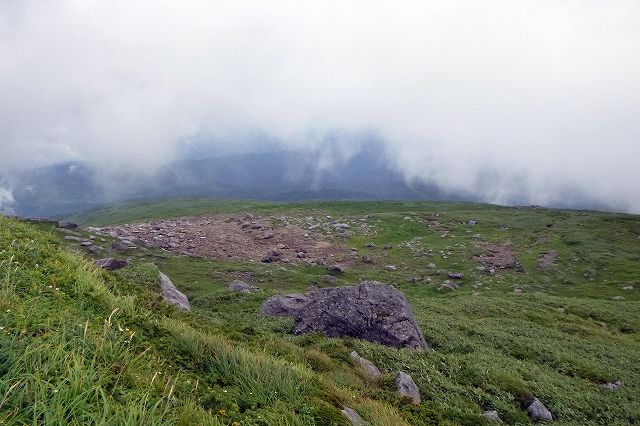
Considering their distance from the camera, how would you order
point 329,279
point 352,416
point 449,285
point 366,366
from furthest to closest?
point 449,285, point 329,279, point 366,366, point 352,416

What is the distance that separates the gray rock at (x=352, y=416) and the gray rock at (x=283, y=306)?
16541 millimetres

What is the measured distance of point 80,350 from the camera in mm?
6031

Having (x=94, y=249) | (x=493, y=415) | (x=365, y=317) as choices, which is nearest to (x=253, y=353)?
(x=493, y=415)

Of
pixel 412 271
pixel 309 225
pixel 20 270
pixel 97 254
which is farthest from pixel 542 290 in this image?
pixel 20 270

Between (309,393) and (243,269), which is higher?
(309,393)

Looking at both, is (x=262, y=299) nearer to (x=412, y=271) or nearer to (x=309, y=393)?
(x=309, y=393)

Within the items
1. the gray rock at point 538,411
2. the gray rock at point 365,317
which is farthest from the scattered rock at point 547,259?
the gray rock at point 538,411

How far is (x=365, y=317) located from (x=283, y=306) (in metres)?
6.29

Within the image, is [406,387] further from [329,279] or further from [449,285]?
[449,285]

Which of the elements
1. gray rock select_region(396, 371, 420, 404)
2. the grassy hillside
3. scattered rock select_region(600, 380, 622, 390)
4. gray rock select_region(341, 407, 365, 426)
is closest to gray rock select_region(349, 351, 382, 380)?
the grassy hillside

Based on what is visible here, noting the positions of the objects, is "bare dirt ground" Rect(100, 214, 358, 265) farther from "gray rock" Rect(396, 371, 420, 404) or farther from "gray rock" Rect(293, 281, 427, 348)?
"gray rock" Rect(396, 371, 420, 404)

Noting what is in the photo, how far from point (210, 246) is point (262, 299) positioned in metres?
32.3

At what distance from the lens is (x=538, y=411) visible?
15664mm

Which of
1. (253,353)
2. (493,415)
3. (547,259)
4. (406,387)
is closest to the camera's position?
(253,353)
